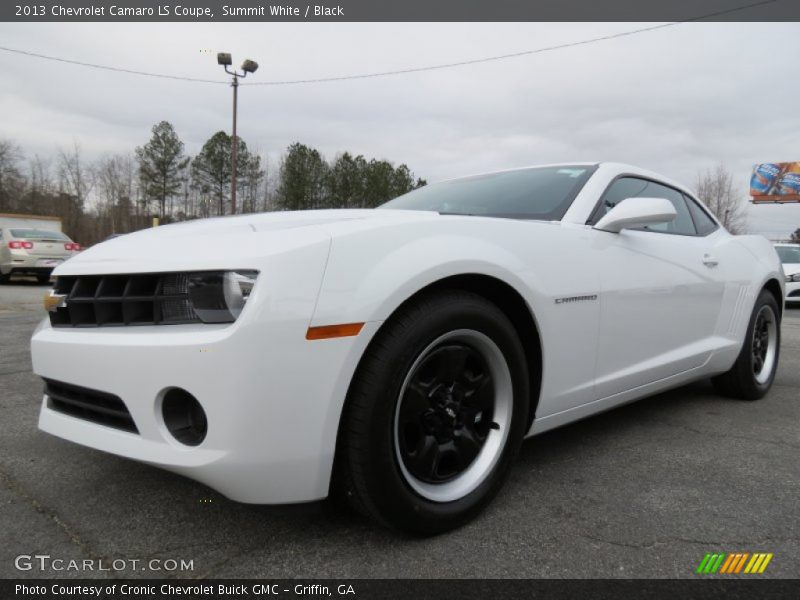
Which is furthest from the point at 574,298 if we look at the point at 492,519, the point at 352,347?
the point at 352,347

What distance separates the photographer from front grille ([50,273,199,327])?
1503 mm

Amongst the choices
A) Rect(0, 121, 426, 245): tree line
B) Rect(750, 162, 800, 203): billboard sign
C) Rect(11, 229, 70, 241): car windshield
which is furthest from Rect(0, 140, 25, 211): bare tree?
Rect(750, 162, 800, 203): billboard sign

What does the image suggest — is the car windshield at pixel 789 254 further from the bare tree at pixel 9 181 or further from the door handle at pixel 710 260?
the bare tree at pixel 9 181

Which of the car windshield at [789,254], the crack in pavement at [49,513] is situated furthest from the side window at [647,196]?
the car windshield at [789,254]

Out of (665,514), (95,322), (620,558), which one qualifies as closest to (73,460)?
(95,322)

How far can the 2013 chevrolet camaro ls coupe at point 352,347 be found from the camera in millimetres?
1353

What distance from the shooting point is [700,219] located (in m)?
3.27

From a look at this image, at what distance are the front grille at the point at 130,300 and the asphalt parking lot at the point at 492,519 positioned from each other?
0.62 meters

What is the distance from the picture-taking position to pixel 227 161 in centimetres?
4125

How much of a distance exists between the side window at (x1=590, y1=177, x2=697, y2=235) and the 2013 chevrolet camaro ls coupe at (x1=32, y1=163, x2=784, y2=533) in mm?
174

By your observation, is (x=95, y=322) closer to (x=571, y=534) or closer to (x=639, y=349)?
(x=571, y=534)

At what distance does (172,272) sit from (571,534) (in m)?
1.46

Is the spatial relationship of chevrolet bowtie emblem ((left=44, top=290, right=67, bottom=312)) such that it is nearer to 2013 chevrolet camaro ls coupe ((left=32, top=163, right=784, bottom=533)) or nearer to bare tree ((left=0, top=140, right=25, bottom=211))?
2013 chevrolet camaro ls coupe ((left=32, top=163, right=784, bottom=533))

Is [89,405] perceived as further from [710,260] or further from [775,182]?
[775,182]
